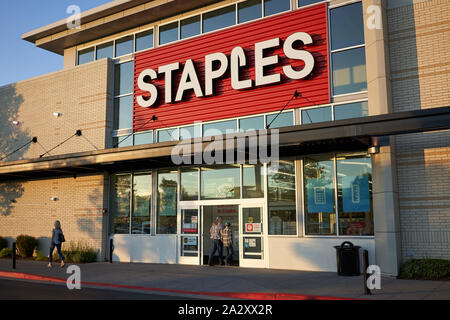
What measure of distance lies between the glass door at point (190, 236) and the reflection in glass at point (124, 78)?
20.4 ft

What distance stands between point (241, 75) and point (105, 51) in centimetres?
825

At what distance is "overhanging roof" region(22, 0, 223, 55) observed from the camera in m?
18.6

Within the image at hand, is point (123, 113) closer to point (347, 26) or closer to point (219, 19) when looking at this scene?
point (219, 19)

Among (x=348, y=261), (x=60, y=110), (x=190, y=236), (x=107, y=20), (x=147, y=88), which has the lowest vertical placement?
(x=348, y=261)

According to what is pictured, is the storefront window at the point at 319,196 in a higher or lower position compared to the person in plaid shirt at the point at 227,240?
higher

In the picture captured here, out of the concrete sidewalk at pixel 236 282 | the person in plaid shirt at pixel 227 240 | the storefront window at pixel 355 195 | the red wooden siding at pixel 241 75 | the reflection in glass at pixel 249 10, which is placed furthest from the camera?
the reflection in glass at pixel 249 10

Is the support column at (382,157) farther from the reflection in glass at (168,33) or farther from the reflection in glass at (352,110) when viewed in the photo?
the reflection in glass at (168,33)

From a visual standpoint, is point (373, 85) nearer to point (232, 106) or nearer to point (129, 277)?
point (232, 106)

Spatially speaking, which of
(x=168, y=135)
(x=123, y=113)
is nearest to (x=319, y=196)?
(x=168, y=135)

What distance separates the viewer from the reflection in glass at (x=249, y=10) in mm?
16781

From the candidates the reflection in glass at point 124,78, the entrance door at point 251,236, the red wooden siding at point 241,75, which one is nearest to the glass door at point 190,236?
the entrance door at point 251,236

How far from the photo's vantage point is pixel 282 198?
1528 centimetres
